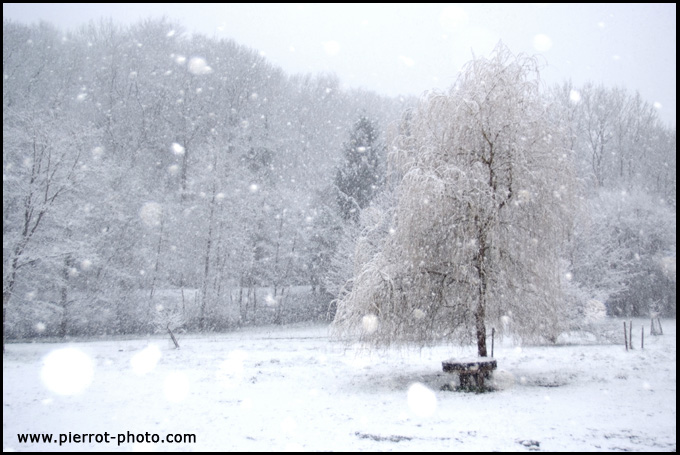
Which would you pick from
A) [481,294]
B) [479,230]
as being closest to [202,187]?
[479,230]

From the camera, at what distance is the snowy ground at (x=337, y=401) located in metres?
6.90

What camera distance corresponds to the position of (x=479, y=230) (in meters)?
10.8

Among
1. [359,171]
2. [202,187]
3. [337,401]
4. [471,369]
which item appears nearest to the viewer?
[337,401]

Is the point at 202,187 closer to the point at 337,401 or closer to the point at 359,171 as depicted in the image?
the point at 359,171

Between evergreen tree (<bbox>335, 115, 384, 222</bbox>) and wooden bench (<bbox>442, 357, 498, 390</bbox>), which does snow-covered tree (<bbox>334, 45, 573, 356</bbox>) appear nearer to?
wooden bench (<bbox>442, 357, 498, 390</bbox>)

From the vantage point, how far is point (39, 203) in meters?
18.5

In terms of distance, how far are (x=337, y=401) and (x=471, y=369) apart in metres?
3.15

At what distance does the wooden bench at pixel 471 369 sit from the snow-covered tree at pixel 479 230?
0.55 metres

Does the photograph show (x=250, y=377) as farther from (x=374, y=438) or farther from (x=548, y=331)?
(x=548, y=331)

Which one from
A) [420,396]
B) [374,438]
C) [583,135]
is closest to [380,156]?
[583,135]

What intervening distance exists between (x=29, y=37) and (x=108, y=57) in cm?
554

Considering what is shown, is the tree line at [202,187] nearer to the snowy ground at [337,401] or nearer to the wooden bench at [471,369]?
the snowy ground at [337,401]

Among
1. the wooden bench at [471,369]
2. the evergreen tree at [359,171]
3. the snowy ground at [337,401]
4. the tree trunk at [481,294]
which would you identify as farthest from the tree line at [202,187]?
the wooden bench at [471,369]

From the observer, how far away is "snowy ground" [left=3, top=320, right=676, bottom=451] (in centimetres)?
690
